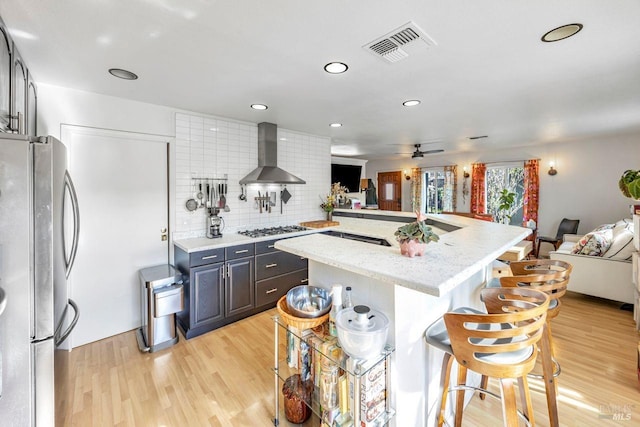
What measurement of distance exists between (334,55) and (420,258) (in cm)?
147

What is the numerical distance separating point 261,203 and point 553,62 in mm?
3329

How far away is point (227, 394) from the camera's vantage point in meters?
2.05

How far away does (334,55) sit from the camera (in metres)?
1.91

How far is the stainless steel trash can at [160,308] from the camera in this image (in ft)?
8.53

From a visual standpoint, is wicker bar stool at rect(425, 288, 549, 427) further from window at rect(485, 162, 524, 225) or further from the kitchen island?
window at rect(485, 162, 524, 225)

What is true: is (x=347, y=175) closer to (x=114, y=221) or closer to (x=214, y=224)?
(x=214, y=224)

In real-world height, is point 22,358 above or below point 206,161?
below

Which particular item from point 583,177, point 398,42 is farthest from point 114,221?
point 583,177

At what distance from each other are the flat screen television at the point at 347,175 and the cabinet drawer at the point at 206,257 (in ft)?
16.0

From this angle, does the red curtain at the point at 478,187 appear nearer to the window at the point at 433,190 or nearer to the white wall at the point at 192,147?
the window at the point at 433,190

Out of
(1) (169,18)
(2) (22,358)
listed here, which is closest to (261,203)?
(1) (169,18)

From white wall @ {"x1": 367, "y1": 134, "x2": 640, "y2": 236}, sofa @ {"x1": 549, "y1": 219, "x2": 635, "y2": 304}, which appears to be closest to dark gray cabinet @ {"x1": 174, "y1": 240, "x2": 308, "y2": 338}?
sofa @ {"x1": 549, "y1": 219, "x2": 635, "y2": 304}

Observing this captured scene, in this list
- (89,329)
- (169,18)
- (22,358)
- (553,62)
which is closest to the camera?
(22,358)

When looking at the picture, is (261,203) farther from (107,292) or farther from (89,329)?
(89,329)
